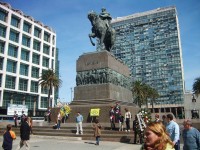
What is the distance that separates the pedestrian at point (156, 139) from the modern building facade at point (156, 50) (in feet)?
384

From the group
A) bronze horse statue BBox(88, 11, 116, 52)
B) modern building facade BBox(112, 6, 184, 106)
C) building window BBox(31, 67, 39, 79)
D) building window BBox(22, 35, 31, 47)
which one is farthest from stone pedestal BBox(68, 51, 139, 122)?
modern building facade BBox(112, 6, 184, 106)

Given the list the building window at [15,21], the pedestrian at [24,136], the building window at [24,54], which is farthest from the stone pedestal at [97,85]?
the building window at [15,21]

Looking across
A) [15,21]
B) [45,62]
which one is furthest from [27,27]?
[45,62]

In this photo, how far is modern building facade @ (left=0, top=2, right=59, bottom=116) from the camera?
192 feet

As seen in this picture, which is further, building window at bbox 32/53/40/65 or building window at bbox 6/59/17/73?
building window at bbox 32/53/40/65

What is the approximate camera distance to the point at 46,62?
240 feet

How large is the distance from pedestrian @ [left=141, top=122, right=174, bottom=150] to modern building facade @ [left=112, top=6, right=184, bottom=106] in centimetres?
11713

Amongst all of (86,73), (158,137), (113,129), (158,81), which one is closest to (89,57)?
(86,73)

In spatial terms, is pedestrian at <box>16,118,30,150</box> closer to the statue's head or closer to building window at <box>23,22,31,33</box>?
the statue's head

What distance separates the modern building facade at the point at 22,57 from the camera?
58.4 metres

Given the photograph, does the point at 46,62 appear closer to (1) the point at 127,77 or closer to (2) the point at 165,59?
(1) the point at 127,77

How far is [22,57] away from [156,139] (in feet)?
216

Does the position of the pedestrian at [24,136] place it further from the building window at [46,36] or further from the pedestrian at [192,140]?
the building window at [46,36]

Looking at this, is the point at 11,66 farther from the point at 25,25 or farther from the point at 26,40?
the point at 25,25
